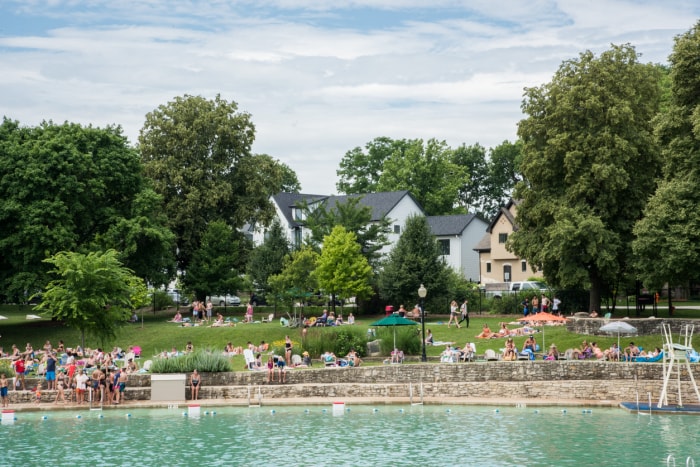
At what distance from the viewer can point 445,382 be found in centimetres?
3434

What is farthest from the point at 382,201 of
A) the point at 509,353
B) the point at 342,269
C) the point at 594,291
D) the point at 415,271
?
the point at 509,353

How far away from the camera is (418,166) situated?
96062mm

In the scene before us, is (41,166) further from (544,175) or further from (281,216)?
(281,216)

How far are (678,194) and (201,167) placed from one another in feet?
116

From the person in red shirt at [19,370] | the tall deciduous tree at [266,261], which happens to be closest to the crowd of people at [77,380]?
the person in red shirt at [19,370]

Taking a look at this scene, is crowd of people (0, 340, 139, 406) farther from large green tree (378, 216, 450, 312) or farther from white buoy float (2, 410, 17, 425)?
large green tree (378, 216, 450, 312)

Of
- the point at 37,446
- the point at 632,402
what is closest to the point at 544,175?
the point at 632,402

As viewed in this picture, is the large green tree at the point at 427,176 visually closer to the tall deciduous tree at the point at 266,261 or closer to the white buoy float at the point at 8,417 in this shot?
the tall deciduous tree at the point at 266,261

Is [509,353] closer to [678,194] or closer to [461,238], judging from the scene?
[678,194]

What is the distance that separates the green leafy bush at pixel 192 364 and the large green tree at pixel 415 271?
18962 millimetres

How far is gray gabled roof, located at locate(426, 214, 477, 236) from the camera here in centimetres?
8500

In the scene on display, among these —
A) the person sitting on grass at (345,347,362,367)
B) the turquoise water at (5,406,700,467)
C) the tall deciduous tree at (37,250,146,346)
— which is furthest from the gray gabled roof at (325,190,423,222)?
the turquoise water at (5,406,700,467)

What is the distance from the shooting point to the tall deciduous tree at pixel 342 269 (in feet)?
173

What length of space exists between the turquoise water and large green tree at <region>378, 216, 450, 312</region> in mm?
20277
